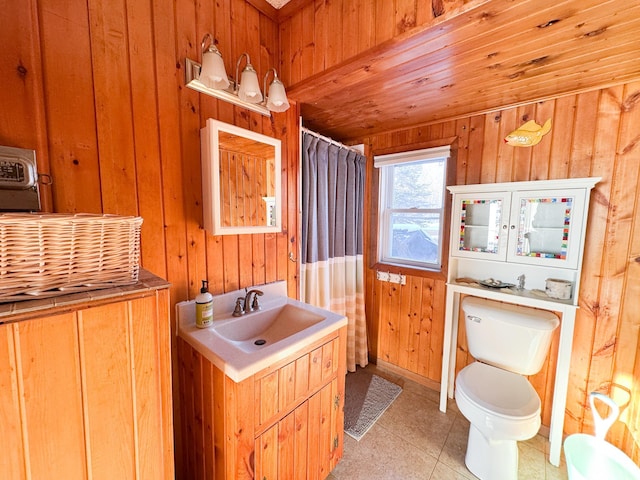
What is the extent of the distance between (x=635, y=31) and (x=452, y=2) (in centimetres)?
80

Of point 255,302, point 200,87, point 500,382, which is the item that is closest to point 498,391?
point 500,382

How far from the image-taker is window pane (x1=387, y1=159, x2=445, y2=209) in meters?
2.05

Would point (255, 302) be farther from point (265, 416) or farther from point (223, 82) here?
point (223, 82)

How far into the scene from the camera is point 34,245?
19.5 inches

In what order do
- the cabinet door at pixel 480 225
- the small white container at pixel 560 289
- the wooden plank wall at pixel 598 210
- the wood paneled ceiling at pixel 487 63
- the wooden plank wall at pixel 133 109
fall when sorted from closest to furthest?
the wooden plank wall at pixel 133 109, the wood paneled ceiling at pixel 487 63, the wooden plank wall at pixel 598 210, the small white container at pixel 560 289, the cabinet door at pixel 480 225

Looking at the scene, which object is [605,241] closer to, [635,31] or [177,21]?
[635,31]

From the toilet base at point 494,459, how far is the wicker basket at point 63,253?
186 cm

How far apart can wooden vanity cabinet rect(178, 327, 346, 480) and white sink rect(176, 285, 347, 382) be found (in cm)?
5

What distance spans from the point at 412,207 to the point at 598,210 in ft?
3.63

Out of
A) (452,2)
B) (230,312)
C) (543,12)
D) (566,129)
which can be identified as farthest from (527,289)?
(230,312)

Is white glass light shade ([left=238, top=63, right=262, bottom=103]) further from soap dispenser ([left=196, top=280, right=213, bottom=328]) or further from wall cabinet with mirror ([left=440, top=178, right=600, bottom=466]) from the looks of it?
wall cabinet with mirror ([left=440, top=178, right=600, bottom=466])

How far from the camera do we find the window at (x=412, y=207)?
2.04 meters

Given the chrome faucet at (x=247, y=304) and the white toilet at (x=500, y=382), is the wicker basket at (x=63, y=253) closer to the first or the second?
the chrome faucet at (x=247, y=304)

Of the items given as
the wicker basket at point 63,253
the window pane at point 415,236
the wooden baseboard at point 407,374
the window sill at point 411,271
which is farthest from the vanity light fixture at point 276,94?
the wooden baseboard at point 407,374
